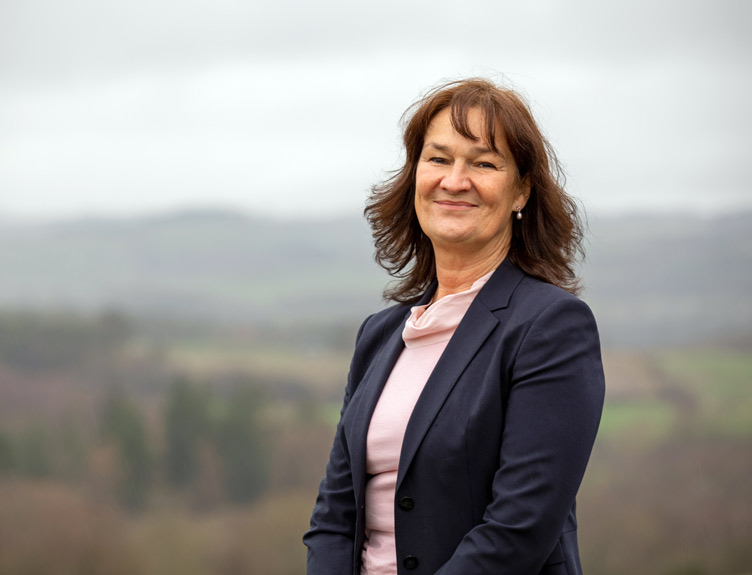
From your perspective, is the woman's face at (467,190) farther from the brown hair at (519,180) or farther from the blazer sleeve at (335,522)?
the blazer sleeve at (335,522)

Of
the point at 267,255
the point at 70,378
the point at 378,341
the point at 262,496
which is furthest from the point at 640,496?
the point at 378,341

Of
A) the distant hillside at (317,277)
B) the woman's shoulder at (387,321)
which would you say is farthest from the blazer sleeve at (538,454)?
the distant hillside at (317,277)

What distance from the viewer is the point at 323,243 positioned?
1042 cm

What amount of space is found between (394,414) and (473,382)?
20 centimetres

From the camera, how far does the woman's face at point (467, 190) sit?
168cm

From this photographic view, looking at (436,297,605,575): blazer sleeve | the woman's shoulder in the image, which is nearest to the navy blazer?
(436,297,605,575): blazer sleeve

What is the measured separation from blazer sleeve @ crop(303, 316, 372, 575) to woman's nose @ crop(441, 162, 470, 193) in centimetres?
61

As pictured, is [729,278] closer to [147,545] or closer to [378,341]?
[147,545]

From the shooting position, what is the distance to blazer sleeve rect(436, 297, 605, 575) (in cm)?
145

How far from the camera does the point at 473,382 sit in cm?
157

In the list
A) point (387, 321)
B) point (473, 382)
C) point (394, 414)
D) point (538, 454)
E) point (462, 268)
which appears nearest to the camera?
point (538, 454)

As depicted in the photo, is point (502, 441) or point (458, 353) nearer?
point (502, 441)

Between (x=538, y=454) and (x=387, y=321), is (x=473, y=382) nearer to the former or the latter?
(x=538, y=454)

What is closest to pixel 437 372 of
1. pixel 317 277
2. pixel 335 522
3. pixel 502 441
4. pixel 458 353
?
pixel 458 353
